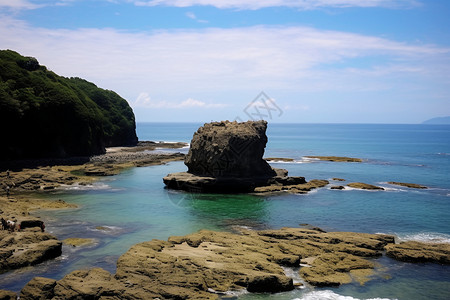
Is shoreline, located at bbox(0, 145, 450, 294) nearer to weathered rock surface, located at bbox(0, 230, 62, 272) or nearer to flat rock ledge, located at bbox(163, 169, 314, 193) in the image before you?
weathered rock surface, located at bbox(0, 230, 62, 272)

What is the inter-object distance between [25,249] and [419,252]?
25.1 metres

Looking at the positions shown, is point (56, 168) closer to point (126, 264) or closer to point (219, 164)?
point (219, 164)

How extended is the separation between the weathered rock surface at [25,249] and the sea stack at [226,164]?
1000 inches

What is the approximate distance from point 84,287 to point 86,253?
7601 mm

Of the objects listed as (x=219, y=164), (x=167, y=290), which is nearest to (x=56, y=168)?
(x=219, y=164)

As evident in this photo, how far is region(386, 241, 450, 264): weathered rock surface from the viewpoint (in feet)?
80.6

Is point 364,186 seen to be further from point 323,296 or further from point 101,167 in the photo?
point 101,167

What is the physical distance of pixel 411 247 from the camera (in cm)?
2581

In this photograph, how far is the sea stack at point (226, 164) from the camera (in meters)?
49.7

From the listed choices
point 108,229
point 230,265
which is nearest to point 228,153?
point 108,229

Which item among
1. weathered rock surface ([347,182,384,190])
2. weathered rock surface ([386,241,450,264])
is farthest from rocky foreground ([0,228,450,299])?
weathered rock surface ([347,182,384,190])

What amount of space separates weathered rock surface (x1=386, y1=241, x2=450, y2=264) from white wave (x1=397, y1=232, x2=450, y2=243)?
262 cm

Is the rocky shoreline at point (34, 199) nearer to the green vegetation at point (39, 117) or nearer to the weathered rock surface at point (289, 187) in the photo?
the green vegetation at point (39, 117)

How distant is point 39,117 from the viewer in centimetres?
7194
